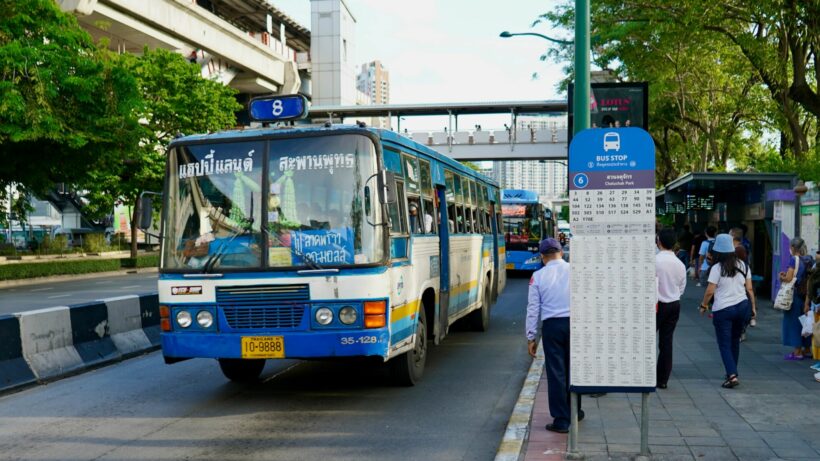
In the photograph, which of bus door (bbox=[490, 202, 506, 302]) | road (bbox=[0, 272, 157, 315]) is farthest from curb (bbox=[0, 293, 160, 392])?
road (bbox=[0, 272, 157, 315])

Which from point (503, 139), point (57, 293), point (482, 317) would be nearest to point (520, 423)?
point (482, 317)

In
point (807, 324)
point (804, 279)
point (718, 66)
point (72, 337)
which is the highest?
point (718, 66)

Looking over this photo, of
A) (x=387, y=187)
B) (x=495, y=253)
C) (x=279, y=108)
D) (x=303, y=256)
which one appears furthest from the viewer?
(x=495, y=253)

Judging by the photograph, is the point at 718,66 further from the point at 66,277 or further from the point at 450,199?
the point at 66,277

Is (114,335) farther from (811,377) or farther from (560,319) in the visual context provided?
(811,377)

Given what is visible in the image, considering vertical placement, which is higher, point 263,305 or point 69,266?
point 263,305

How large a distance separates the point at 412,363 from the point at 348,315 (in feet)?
5.28

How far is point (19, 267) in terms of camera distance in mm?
31734

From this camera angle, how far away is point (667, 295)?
8.51 meters

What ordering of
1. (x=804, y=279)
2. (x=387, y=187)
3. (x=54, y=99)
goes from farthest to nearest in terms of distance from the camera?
(x=54, y=99) → (x=804, y=279) → (x=387, y=187)

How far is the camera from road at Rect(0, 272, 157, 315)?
21.4 meters

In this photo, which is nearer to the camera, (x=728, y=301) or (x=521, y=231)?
(x=728, y=301)

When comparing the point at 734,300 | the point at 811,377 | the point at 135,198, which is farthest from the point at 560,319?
the point at 135,198

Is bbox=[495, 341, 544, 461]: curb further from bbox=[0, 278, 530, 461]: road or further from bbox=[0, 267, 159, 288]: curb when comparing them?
bbox=[0, 267, 159, 288]: curb
